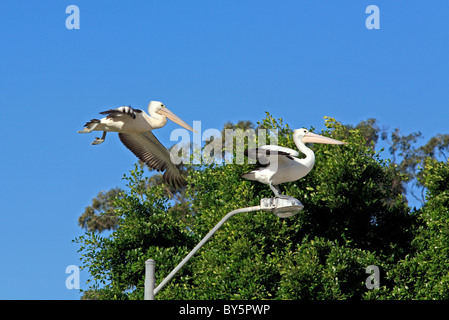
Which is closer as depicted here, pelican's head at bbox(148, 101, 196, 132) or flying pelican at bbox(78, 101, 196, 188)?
flying pelican at bbox(78, 101, 196, 188)

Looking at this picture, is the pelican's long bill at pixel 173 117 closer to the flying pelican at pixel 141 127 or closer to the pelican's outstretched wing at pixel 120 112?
the flying pelican at pixel 141 127

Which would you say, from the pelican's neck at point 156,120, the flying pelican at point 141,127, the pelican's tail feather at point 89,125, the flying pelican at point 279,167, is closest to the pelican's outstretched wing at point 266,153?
the flying pelican at point 279,167

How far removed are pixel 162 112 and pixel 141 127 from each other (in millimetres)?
579

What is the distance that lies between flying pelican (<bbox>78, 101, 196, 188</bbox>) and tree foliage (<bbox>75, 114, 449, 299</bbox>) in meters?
5.89

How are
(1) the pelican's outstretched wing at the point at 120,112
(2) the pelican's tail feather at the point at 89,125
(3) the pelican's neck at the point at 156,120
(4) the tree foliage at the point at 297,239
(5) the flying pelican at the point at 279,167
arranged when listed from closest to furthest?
(5) the flying pelican at the point at 279,167
(1) the pelican's outstretched wing at the point at 120,112
(2) the pelican's tail feather at the point at 89,125
(3) the pelican's neck at the point at 156,120
(4) the tree foliage at the point at 297,239

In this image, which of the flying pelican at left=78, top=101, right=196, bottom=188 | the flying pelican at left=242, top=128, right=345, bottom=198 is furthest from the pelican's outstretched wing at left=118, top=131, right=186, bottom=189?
the flying pelican at left=242, top=128, right=345, bottom=198

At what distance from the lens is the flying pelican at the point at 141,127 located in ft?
57.5

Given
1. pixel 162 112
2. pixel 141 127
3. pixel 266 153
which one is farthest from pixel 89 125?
pixel 266 153

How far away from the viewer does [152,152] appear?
68.2 ft

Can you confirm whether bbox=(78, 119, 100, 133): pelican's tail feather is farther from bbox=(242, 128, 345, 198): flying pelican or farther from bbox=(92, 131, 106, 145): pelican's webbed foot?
bbox=(242, 128, 345, 198): flying pelican

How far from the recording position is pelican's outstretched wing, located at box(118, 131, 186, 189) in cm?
2041

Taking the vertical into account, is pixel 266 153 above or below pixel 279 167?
above

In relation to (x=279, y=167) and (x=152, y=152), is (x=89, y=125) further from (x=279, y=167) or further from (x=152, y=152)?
(x=279, y=167)

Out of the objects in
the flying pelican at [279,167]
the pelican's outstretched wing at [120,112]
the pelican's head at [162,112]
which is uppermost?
the pelican's head at [162,112]
